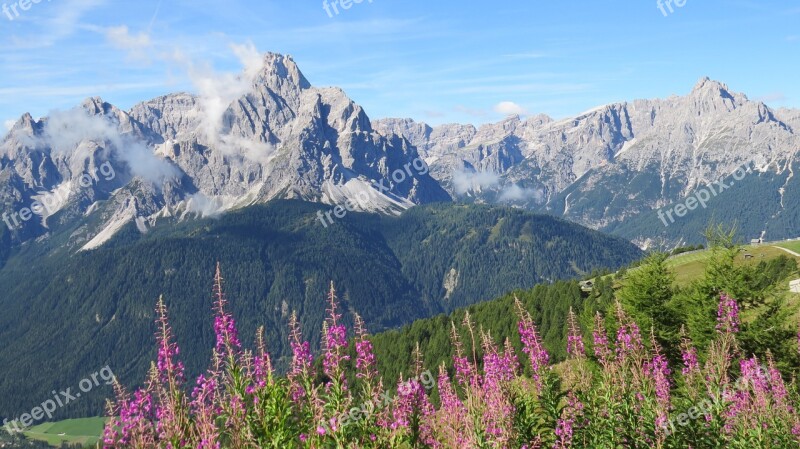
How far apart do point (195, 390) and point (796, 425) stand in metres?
16.3

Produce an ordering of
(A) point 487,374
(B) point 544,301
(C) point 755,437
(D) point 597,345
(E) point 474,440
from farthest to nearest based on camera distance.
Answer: (B) point 544,301 → (D) point 597,345 → (A) point 487,374 → (C) point 755,437 → (E) point 474,440

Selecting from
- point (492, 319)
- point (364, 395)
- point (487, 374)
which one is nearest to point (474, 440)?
point (364, 395)

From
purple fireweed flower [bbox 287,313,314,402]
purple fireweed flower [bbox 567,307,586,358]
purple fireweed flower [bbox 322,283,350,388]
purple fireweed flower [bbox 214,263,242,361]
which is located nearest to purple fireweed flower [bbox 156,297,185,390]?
purple fireweed flower [bbox 214,263,242,361]

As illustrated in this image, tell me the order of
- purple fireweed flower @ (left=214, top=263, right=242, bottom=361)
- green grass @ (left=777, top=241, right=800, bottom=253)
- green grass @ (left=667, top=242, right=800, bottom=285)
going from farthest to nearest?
green grass @ (left=777, top=241, right=800, bottom=253) → green grass @ (left=667, top=242, right=800, bottom=285) → purple fireweed flower @ (left=214, top=263, right=242, bottom=361)

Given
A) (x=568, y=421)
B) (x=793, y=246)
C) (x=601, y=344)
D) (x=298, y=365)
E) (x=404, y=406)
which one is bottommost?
(x=793, y=246)

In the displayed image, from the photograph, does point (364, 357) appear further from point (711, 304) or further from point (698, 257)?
point (698, 257)

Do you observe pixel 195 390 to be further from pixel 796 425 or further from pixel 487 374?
pixel 796 425

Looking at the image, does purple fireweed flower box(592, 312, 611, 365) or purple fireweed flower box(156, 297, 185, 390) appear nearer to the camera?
purple fireweed flower box(156, 297, 185, 390)

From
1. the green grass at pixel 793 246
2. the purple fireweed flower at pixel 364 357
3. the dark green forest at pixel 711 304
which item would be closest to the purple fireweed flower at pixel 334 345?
the purple fireweed flower at pixel 364 357

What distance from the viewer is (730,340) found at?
56.1ft

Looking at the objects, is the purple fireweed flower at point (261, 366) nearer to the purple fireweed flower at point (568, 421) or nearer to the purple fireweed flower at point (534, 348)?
the purple fireweed flower at point (568, 421)

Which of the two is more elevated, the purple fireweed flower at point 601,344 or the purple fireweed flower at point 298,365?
the purple fireweed flower at point 298,365

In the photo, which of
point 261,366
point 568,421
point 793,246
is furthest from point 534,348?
point 793,246

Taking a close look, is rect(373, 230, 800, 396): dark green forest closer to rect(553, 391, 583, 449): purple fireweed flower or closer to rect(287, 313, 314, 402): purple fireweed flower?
rect(553, 391, 583, 449): purple fireweed flower
